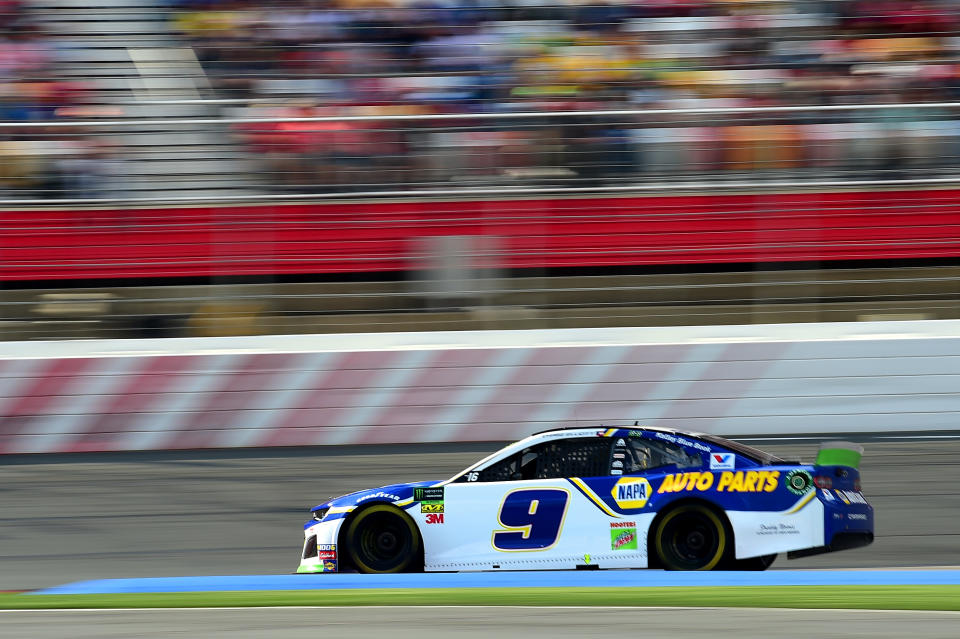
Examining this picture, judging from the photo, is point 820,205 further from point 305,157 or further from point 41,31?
point 41,31

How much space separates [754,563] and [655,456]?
762 mm

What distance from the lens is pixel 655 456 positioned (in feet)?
21.7

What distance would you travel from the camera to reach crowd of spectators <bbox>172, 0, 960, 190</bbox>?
32.0ft

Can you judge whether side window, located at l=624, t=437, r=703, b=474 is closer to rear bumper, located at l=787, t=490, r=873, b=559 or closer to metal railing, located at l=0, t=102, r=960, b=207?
rear bumper, located at l=787, t=490, r=873, b=559

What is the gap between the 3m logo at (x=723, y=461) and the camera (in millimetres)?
6520

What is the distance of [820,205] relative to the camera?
9.80 metres

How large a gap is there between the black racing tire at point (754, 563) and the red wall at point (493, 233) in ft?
11.7

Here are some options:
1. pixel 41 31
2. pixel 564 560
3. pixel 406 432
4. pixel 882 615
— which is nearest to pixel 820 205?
pixel 406 432

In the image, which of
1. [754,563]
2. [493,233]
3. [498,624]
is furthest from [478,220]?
[498,624]

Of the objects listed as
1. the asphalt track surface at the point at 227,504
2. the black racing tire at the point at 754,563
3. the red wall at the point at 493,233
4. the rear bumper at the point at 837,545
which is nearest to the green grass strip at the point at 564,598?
the rear bumper at the point at 837,545

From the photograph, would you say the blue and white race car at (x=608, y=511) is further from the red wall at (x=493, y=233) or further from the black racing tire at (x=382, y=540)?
the red wall at (x=493, y=233)

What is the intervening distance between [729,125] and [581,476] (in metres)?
4.16

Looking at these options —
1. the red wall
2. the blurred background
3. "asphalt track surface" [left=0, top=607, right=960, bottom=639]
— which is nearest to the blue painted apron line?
"asphalt track surface" [left=0, top=607, right=960, bottom=639]

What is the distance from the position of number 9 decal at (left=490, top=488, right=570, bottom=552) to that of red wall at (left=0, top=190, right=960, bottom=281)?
128 inches
